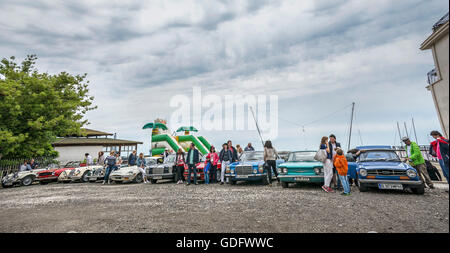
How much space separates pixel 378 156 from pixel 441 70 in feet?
23.8

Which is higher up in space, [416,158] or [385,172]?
[416,158]

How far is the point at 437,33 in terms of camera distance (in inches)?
70.3

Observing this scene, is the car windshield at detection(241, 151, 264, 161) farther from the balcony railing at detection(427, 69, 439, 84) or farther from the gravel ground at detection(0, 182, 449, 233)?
the balcony railing at detection(427, 69, 439, 84)

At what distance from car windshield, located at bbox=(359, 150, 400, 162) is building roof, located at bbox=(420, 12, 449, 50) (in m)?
6.96

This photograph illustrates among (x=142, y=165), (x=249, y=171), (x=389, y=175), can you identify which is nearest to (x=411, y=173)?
(x=389, y=175)

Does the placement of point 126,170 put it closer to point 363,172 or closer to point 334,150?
point 334,150

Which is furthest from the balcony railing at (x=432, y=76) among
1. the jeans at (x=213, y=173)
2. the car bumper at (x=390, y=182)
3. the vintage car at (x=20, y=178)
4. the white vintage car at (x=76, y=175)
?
the vintage car at (x=20, y=178)

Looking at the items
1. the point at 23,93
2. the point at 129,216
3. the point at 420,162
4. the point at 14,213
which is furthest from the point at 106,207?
the point at 23,93

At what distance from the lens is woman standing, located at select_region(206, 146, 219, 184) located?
1106 centimetres

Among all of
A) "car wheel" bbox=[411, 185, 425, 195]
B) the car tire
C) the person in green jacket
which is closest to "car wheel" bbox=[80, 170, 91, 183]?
the car tire

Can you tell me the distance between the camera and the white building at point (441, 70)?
1.72 meters

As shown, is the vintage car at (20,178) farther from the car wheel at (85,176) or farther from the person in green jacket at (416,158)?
the person in green jacket at (416,158)
